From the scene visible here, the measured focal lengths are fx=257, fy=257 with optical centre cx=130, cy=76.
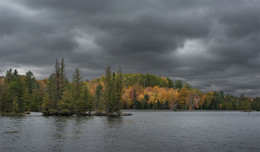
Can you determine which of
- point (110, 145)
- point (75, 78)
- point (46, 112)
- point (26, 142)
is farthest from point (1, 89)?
point (110, 145)

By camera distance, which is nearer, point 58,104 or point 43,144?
point 43,144

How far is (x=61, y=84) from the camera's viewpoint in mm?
102500

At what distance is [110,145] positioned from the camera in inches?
1276

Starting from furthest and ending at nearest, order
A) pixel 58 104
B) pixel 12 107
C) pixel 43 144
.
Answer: pixel 12 107
pixel 58 104
pixel 43 144

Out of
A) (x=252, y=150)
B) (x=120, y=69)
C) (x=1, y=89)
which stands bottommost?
(x=252, y=150)

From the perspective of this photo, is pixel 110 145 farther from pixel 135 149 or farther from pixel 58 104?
pixel 58 104

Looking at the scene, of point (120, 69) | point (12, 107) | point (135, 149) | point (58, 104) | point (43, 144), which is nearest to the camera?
point (135, 149)

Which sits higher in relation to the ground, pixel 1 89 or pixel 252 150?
pixel 1 89

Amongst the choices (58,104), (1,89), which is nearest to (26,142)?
(58,104)

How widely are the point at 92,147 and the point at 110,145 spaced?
2.62m

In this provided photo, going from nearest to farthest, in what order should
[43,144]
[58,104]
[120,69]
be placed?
[43,144] → [58,104] → [120,69]

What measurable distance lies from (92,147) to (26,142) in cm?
936

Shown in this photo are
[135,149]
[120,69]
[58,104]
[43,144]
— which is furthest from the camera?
[120,69]

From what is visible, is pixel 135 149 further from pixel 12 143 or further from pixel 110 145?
pixel 12 143
